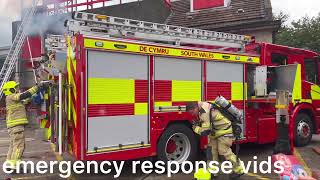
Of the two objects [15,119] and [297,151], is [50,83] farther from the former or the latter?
[297,151]

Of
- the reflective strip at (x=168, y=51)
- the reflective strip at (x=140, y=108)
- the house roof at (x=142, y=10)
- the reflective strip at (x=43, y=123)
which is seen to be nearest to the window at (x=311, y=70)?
the reflective strip at (x=168, y=51)

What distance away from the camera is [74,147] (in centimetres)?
636

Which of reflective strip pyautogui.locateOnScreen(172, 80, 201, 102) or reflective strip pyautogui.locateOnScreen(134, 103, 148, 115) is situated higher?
reflective strip pyautogui.locateOnScreen(172, 80, 201, 102)

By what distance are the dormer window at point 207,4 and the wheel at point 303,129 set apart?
9.00 m

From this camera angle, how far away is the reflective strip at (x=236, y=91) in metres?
8.37

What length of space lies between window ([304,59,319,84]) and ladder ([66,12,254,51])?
227 centimetres

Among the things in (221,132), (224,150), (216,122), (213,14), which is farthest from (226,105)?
(213,14)

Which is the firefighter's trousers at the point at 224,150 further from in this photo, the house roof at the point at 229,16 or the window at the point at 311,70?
the house roof at the point at 229,16

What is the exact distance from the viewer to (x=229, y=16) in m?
17.0

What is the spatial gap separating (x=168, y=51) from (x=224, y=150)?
78.4 inches

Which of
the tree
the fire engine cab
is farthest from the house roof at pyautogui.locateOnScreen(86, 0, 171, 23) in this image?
the tree

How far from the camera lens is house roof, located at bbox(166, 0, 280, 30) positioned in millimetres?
16000

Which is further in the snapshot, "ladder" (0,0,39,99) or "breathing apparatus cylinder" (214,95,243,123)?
"ladder" (0,0,39,99)

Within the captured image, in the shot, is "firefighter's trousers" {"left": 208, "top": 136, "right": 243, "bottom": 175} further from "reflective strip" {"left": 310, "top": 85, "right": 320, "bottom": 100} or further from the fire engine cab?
"reflective strip" {"left": 310, "top": 85, "right": 320, "bottom": 100}
